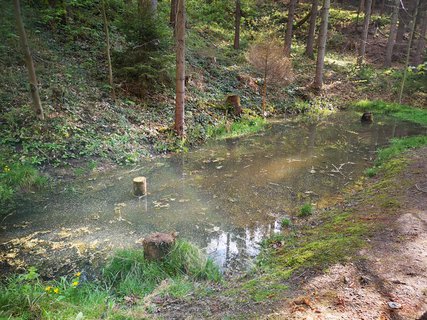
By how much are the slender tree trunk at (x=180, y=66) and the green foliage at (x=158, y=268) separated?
6.55 m

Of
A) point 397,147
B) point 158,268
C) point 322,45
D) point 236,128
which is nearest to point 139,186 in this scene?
point 158,268

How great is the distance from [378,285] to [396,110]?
1664 centimetres

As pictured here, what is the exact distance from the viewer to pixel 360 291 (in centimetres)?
377

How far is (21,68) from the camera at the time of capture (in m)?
10.9

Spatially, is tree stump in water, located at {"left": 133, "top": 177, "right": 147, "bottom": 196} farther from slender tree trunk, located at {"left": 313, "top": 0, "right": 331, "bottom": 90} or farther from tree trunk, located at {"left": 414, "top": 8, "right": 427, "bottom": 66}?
tree trunk, located at {"left": 414, "top": 8, "right": 427, "bottom": 66}

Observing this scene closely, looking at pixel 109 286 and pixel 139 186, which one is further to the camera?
pixel 139 186

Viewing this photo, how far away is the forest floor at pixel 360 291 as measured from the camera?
347 cm

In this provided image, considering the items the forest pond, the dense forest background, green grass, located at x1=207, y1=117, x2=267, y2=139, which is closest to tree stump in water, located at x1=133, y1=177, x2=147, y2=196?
the forest pond

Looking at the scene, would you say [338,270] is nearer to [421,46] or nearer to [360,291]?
[360,291]

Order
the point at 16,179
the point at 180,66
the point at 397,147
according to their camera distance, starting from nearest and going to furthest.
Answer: the point at 16,179 < the point at 180,66 < the point at 397,147

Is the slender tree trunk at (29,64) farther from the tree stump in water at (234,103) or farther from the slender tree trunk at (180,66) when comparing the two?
the tree stump in water at (234,103)

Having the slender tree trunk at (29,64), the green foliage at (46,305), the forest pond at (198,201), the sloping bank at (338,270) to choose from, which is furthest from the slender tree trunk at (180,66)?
the green foliage at (46,305)

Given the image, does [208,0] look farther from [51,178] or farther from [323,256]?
[323,256]

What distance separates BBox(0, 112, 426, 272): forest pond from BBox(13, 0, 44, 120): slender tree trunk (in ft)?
8.72
